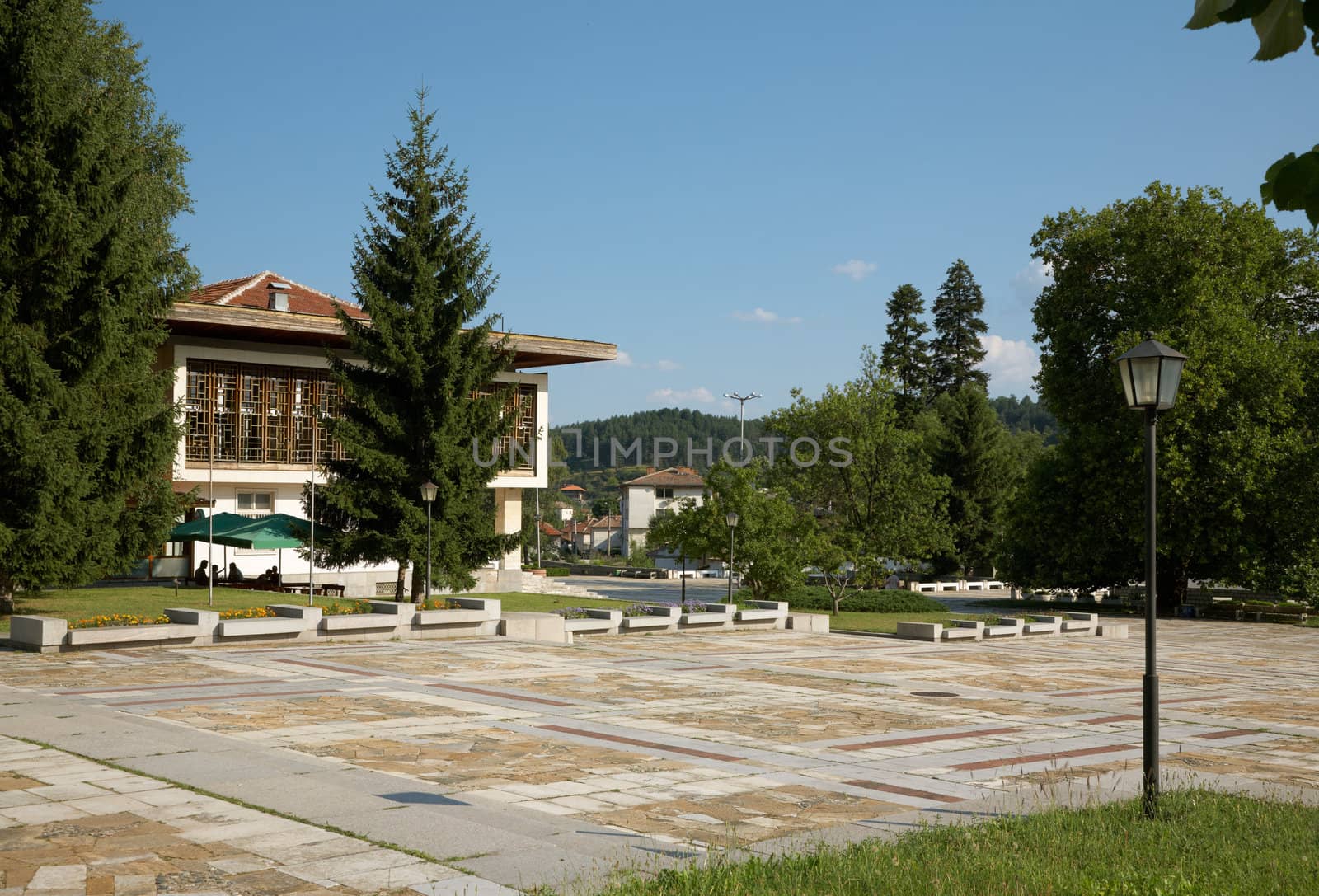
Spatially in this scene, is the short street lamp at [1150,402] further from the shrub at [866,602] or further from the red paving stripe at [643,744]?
the shrub at [866,602]

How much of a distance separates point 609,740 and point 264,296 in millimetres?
40665

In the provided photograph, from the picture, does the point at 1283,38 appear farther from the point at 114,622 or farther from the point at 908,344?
the point at 908,344

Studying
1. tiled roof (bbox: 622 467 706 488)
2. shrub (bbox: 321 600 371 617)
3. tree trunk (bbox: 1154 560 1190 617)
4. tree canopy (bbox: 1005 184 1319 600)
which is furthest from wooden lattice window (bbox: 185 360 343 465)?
tiled roof (bbox: 622 467 706 488)

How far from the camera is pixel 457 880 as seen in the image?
6883mm

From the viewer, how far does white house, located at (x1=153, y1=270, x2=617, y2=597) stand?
41.2 meters

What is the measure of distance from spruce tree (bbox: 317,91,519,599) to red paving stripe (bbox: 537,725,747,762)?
20.7 m

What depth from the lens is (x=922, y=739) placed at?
13.3 metres

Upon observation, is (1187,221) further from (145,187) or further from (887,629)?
(145,187)

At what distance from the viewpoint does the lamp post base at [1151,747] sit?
28.8 feet

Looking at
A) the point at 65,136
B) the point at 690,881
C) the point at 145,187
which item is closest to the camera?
the point at 690,881

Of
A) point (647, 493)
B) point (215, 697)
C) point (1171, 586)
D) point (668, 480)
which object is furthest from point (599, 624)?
point (647, 493)

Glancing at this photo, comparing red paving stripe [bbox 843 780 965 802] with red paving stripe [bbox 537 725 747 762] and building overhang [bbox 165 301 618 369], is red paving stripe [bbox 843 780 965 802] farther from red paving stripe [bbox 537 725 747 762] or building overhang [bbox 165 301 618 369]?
building overhang [bbox 165 301 618 369]

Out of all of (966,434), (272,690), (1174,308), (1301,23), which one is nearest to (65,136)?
(272,690)

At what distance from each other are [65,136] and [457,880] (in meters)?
25.3
